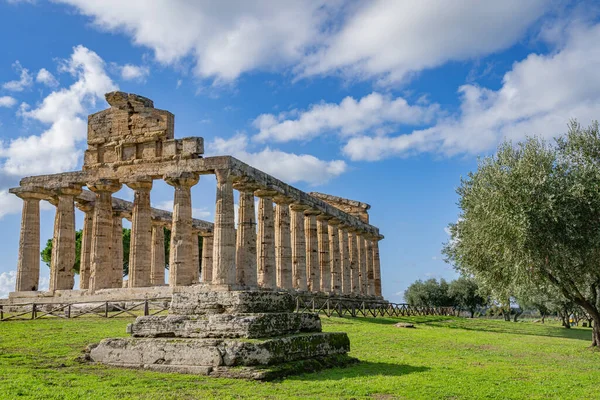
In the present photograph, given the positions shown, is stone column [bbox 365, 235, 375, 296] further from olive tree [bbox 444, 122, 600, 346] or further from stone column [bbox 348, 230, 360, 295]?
olive tree [bbox 444, 122, 600, 346]

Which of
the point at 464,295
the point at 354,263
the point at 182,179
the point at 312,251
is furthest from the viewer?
the point at 464,295

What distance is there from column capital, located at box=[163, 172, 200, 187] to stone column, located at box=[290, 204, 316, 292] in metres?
9.96

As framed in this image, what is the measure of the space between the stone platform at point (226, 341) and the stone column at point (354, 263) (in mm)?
36540

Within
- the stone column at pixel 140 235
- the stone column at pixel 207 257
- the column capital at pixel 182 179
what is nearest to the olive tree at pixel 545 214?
the column capital at pixel 182 179

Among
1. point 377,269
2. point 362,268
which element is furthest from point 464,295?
point 362,268

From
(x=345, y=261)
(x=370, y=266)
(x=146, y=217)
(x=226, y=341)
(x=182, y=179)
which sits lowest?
(x=226, y=341)

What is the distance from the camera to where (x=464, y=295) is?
71.2 metres

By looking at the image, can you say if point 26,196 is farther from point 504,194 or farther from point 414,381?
point 414,381

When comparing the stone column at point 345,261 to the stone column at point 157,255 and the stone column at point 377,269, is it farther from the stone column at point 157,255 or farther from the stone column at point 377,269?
the stone column at point 157,255

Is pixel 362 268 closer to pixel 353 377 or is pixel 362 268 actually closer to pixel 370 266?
pixel 370 266

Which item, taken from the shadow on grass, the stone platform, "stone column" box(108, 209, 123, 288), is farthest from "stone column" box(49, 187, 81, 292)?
the shadow on grass

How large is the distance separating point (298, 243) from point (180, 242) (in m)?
A: 11.2

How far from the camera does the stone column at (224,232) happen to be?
94.5ft

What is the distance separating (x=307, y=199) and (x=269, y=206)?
5.21 metres
